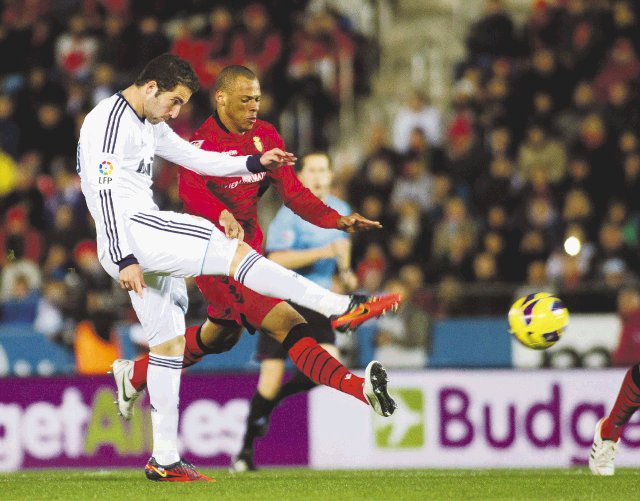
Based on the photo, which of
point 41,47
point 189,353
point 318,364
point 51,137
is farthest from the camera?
point 41,47

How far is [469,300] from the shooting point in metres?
13.4

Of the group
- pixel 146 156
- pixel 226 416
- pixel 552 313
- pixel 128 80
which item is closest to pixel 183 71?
pixel 146 156

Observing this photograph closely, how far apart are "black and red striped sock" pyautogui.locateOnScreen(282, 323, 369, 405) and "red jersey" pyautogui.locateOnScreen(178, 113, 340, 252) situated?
0.69m

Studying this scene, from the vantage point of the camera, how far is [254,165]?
26.1 ft

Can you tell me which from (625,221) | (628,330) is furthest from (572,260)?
(628,330)

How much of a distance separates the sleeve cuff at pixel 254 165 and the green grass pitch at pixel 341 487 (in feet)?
5.78

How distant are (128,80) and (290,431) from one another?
724cm

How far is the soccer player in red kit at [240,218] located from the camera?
8.05 metres

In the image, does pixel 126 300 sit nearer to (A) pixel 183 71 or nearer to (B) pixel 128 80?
(B) pixel 128 80

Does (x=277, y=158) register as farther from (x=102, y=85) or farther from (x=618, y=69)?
(x=102, y=85)

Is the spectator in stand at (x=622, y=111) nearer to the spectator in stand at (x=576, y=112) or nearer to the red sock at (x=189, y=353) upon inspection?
the spectator in stand at (x=576, y=112)

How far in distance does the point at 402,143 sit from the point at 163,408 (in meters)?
8.47

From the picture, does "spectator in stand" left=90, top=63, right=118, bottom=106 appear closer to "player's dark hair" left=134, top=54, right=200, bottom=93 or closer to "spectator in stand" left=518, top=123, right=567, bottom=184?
"spectator in stand" left=518, top=123, right=567, bottom=184

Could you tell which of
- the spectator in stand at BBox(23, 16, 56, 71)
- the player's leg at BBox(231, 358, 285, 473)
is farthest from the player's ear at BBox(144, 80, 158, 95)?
the spectator in stand at BBox(23, 16, 56, 71)
